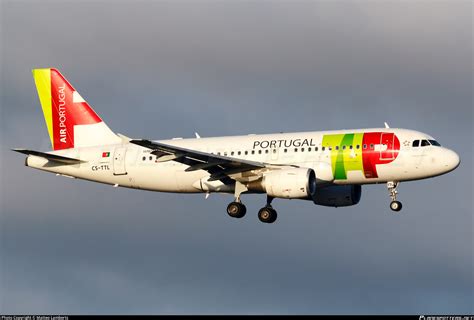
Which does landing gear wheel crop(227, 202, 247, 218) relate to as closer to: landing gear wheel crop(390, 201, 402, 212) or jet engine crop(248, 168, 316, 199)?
jet engine crop(248, 168, 316, 199)

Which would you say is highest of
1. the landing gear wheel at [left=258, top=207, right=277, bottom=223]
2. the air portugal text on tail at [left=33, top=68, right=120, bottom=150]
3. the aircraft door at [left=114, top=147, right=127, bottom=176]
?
the air portugal text on tail at [left=33, top=68, right=120, bottom=150]

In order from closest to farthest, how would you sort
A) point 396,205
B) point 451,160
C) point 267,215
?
point 451,160 < point 396,205 < point 267,215

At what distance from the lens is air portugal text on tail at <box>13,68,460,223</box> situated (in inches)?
2749

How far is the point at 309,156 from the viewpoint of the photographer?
71.1 m

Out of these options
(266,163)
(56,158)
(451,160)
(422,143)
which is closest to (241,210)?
(266,163)

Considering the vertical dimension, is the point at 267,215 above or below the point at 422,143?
below

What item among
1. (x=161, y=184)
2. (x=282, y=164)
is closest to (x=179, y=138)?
(x=161, y=184)

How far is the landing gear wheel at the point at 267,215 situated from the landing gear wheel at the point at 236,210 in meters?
1.12

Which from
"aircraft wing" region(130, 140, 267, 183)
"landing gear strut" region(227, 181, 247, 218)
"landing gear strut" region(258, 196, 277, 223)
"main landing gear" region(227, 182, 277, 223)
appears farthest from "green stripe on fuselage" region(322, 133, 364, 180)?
"landing gear strut" region(227, 181, 247, 218)

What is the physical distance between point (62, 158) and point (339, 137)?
18.2 metres

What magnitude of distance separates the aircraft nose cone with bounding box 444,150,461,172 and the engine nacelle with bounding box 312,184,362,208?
6.94 meters

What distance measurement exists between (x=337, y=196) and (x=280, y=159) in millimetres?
5295

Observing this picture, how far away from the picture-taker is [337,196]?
246 feet

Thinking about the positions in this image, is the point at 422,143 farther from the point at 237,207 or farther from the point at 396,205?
the point at 237,207
